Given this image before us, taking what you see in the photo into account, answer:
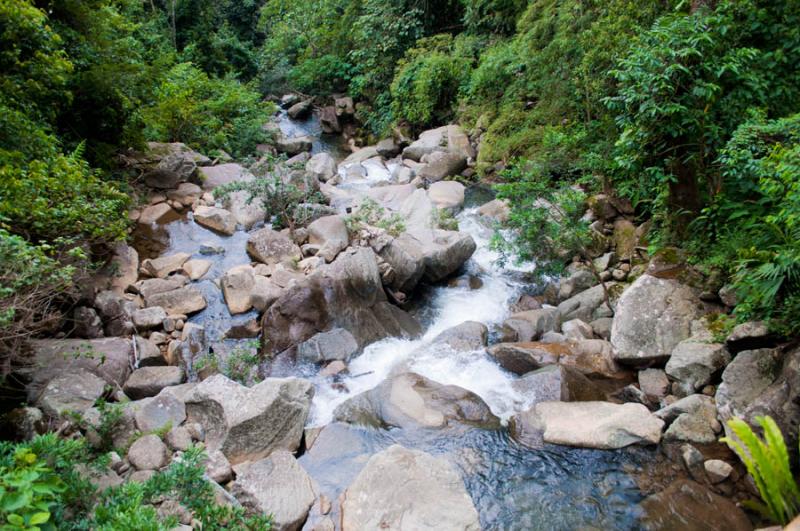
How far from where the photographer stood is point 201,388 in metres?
5.48

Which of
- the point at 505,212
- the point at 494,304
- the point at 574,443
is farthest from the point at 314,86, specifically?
the point at 574,443

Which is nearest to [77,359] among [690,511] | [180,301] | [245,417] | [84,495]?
[180,301]

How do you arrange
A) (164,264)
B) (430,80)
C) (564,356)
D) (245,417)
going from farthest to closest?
(430,80) → (164,264) → (564,356) → (245,417)

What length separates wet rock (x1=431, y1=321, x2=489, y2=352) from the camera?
7484 mm

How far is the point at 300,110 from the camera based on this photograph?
20781mm

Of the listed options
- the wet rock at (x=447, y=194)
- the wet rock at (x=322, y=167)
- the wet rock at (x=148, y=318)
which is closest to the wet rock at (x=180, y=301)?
the wet rock at (x=148, y=318)

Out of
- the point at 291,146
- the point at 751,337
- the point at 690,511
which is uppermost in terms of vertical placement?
the point at 291,146

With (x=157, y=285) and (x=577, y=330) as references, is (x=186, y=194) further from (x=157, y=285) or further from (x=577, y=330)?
(x=577, y=330)

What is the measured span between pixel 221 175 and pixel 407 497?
9988 millimetres

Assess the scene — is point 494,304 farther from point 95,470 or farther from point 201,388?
point 95,470

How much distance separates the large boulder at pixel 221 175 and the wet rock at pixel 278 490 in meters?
8.07

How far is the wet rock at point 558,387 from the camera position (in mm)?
6070

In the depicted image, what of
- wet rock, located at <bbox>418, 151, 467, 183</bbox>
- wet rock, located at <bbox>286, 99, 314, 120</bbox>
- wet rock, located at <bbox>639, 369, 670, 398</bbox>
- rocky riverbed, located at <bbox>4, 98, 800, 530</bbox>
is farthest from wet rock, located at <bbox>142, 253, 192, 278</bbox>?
wet rock, located at <bbox>286, 99, 314, 120</bbox>

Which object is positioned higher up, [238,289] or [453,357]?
[238,289]
